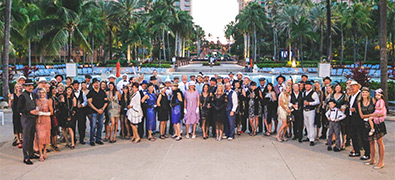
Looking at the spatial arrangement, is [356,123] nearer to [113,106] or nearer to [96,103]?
[113,106]

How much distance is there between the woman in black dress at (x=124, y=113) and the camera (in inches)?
370

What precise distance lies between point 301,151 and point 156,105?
3.96 metres

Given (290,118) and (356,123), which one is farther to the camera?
(290,118)

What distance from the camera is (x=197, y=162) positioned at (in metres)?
7.35

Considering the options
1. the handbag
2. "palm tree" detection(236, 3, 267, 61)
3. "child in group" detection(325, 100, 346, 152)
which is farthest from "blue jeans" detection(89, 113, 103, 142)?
"palm tree" detection(236, 3, 267, 61)

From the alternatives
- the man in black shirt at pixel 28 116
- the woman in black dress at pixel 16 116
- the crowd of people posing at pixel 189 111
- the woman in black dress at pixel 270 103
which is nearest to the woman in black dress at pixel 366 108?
the crowd of people posing at pixel 189 111

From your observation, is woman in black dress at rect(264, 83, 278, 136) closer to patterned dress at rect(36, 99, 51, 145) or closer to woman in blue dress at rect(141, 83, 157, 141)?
woman in blue dress at rect(141, 83, 157, 141)

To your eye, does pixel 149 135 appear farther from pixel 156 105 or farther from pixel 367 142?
pixel 367 142

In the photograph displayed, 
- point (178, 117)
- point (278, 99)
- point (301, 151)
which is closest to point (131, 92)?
point (178, 117)

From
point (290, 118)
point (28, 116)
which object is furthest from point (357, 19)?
point (28, 116)

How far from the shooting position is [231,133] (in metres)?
9.68

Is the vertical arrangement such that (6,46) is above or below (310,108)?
above

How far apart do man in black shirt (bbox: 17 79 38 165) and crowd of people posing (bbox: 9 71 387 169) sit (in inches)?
0.7

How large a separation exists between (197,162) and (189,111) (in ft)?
8.42
